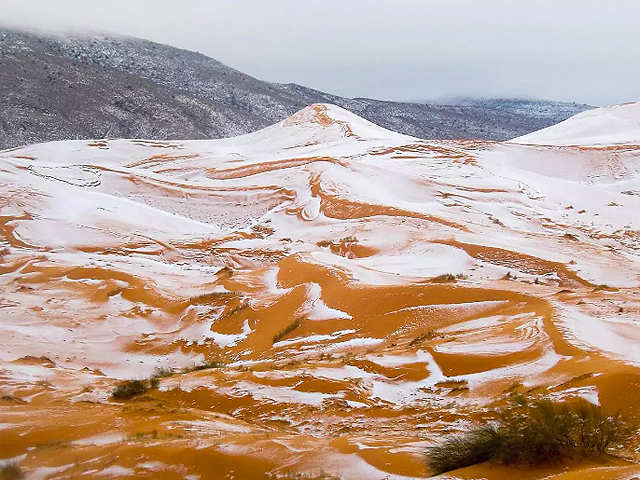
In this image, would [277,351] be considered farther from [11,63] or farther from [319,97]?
[319,97]

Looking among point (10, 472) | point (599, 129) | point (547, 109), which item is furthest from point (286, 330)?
point (547, 109)

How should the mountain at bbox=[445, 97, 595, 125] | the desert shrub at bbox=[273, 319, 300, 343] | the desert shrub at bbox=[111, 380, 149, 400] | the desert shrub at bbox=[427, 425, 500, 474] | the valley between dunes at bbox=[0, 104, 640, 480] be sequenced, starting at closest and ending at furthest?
the desert shrub at bbox=[427, 425, 500, 474]
the valley between dunes at bbox=[0, 104, 640, 480]
the desert shrub at bbox=[111, 380, 149, 400]
the desert shrub at bbox=[273, 319, 300, 343]
the mountain at bbox=[445, 97, 595, 125]

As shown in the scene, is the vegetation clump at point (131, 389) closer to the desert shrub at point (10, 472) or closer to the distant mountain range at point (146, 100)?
the desert shrub at point (10, 472)

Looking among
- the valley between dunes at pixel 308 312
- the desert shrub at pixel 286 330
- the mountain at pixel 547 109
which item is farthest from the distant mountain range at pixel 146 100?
the desert shrub at pixel 286 330

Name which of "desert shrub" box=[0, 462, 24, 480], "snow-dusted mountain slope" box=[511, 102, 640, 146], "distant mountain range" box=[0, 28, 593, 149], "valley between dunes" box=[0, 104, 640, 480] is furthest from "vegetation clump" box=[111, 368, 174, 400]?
"distant mountain range" box=[0, 28, 593, 149]

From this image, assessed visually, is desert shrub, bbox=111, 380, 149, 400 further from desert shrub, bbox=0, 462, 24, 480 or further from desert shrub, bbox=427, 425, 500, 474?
desert shrub, bbox=427, 425, 500, 474

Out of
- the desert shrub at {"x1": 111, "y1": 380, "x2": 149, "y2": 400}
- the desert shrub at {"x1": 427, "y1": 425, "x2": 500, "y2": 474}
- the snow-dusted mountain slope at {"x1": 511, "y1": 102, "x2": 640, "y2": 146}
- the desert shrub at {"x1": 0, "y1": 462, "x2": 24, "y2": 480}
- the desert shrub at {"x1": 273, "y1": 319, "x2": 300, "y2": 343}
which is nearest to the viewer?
the desert shrub at {"x1": 0, "y1": 462, "x2": 24, "y2": 480}

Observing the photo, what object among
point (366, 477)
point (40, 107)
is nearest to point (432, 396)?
point (366, 477)

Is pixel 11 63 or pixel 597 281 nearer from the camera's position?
pixel 597 281
